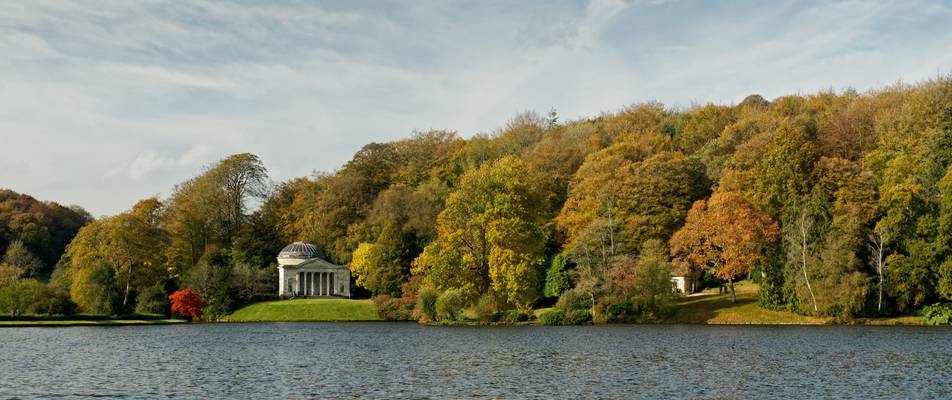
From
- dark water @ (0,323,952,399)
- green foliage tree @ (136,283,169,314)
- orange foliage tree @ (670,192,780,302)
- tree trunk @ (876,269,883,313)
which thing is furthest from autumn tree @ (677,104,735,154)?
green foliage tree @ (136,283,169,314)

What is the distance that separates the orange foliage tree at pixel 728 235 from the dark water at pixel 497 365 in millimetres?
17270

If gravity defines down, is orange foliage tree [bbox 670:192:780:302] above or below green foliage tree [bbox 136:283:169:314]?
above

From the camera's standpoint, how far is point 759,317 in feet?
242

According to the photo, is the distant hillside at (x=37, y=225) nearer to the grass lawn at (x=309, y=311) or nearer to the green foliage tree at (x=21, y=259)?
the green foliage tree at (x=21, y=259)

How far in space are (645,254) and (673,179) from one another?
13.7 metres

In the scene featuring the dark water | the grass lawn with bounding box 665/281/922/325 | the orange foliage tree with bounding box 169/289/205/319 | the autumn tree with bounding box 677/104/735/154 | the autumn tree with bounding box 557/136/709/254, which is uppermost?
the autumn tree with bounding box 677/104/735/154

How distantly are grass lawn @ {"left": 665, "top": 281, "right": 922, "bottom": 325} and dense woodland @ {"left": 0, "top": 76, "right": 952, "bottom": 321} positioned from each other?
1.05m

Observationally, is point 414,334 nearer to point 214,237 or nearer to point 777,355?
point 777,355

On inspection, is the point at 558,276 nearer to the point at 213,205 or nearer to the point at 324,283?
the point at 324,283

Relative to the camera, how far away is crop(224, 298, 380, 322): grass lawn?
95.8 m

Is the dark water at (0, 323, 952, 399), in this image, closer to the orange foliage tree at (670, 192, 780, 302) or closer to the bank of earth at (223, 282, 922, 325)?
the bank of earth at (223, 282, 922, 325)

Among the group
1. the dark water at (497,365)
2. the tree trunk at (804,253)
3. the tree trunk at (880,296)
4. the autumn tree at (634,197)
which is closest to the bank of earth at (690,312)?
the tree trunk at (880,296)

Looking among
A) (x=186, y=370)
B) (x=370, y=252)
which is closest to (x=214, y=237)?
(x=370, y=252)

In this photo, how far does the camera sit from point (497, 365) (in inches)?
1549
